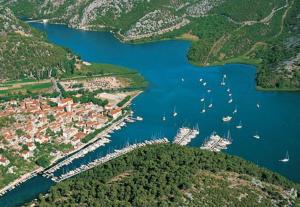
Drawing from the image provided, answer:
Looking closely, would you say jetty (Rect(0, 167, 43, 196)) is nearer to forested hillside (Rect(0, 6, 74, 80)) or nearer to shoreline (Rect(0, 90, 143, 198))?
shoreline (Rect(0, 90, 143, 198))

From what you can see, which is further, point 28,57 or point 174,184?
point 28,57

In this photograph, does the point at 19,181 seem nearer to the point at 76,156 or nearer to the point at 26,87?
the point at 76,156

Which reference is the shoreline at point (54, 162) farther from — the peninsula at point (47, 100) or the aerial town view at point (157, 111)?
the aerial town view at point (157, 111)

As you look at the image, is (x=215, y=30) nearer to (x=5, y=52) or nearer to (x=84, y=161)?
(x=5, y=52)

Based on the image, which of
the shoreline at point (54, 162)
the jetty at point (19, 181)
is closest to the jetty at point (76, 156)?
the shoreline at point (54, 162)

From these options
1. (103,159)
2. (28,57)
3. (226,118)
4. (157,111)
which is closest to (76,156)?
(103,159)

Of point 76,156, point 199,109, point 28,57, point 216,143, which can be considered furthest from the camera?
point 28,57
